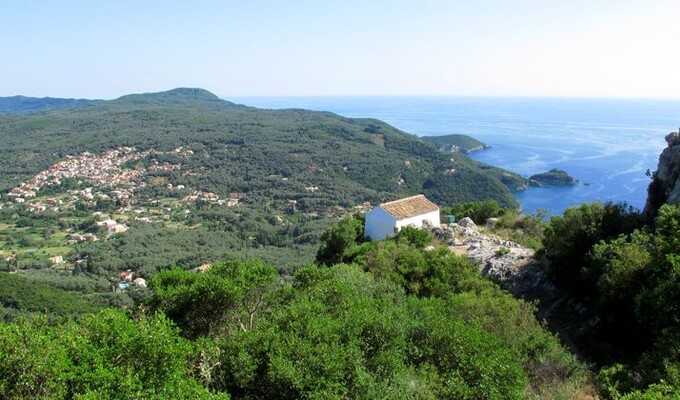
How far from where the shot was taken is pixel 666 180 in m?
16.1

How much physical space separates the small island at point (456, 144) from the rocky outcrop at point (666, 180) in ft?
378

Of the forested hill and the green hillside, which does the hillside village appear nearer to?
the green hillside

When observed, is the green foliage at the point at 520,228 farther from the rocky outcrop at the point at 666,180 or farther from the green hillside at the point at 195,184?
the green hillside at the point at 195,184

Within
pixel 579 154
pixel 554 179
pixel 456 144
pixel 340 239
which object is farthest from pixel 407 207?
pixel 456 144

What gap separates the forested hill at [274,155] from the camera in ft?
332

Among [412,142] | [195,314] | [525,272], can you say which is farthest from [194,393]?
[412,142]

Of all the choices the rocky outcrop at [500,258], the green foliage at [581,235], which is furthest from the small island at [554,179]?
the green foliage at [581,235]

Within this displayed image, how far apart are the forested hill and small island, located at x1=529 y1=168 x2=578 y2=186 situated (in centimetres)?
803

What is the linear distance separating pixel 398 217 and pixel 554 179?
2758 inches

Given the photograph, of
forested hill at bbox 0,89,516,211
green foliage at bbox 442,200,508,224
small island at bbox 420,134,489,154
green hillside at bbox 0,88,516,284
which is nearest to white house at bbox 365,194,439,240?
green foliage at bbox 442,200,508,224

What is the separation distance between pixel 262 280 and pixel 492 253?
11.3 metres

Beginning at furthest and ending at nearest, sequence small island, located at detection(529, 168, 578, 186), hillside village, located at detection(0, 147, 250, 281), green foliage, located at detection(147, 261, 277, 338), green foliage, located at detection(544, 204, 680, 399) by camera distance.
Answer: hillside village, located at detection(0, 147, 250, 281) < small island, located at detection(529, 168, 578, 186) < green foliage, located at detection(147, 261, 277, 338) < green foliage, located at detection(544, 204, 680, 399)

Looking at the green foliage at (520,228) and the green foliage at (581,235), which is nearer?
the green foliage at (581,235)

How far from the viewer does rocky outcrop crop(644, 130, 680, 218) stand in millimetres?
15516
